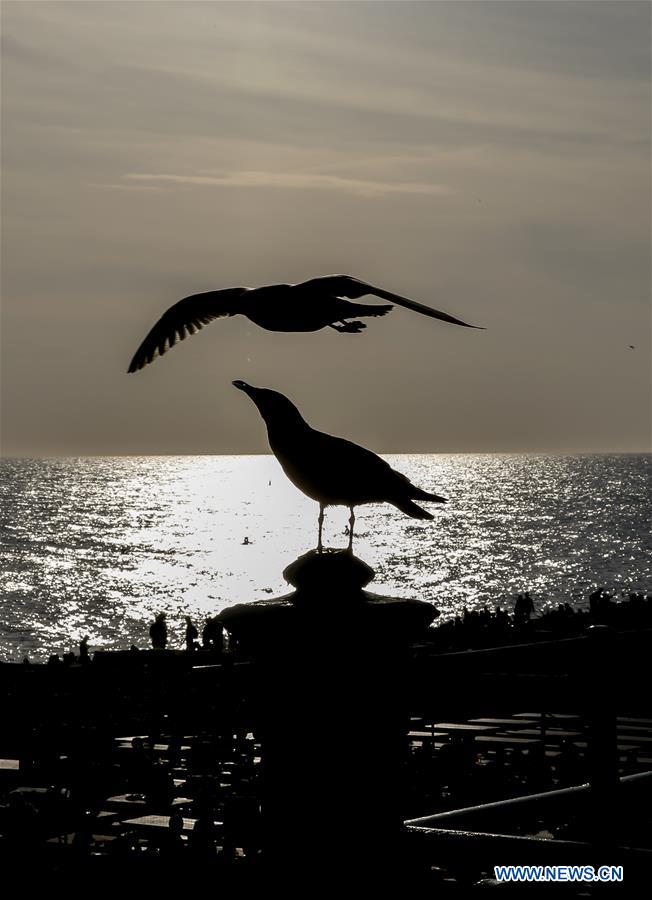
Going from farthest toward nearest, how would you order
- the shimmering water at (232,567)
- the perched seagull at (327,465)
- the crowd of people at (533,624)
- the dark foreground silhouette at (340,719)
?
1. the shimmering water at (232,567)
2. the crowd of people at (533,624)
3. the perched seagull at (327,465)
4. the dark foreground silhouette at (340,719)

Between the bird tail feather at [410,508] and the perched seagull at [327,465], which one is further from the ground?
the perched seagull at [327,465]

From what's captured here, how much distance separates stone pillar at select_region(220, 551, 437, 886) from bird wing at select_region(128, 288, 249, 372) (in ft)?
3.58

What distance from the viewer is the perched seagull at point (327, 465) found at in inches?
152

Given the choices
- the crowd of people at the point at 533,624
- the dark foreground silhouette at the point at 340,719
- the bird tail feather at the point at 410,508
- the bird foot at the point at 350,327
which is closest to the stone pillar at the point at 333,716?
the dark foreground silhouette at the point at 340,719

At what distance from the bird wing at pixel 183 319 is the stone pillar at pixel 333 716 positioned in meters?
1.09

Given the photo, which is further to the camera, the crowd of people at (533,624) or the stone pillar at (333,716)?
the crowd of people at (533,624)

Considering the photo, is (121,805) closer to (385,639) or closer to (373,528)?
(385,639)

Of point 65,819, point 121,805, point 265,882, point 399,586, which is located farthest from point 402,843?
point 399,586

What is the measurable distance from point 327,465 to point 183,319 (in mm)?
962

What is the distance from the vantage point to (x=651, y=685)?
3.73 metres

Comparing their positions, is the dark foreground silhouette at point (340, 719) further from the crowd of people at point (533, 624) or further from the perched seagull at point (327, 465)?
the crowd of people at point (533, 624)

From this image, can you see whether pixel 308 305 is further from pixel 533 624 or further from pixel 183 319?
pixel 533 624

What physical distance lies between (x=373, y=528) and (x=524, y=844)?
196007 millimetres

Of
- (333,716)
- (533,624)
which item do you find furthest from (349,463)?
(533,624)
